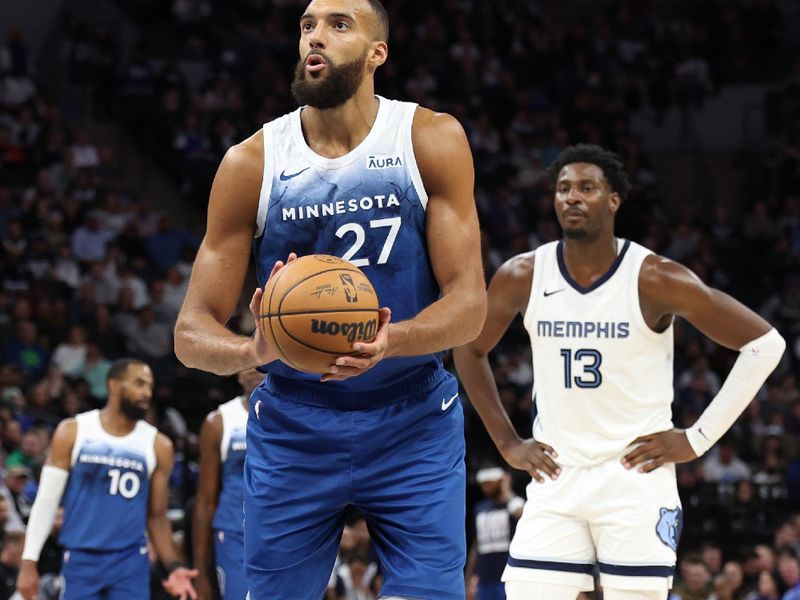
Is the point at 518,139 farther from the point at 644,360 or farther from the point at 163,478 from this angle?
the point at 644,360

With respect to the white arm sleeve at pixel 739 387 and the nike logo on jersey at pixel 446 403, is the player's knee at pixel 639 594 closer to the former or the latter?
the white arm sleeve at pixel 739 387

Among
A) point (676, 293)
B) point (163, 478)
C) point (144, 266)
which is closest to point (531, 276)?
point (676, 293)

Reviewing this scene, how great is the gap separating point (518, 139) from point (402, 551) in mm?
14768

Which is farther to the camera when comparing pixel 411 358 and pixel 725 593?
pixel 725 593

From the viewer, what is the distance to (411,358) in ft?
13.4

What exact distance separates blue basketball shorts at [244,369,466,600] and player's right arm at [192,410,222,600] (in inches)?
149

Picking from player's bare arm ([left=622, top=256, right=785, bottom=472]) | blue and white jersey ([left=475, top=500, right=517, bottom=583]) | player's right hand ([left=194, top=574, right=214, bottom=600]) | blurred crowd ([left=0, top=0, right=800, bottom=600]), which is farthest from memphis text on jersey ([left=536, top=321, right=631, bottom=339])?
blurred crowd ([left=0, top=0, right=800, bottom=600])

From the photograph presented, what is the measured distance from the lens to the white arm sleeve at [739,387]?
5.73m

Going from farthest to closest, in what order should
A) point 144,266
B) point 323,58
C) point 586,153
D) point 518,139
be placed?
1. point 518,139
2. point 144,266
3. point 586,153
4. point 323,58

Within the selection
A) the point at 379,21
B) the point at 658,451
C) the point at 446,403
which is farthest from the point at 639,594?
the point at 379,21

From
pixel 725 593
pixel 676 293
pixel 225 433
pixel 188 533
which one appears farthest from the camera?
pixel 725 593

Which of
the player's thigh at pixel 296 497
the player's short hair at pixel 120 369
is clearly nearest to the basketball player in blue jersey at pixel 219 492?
the player's short hair at pixel 120 369

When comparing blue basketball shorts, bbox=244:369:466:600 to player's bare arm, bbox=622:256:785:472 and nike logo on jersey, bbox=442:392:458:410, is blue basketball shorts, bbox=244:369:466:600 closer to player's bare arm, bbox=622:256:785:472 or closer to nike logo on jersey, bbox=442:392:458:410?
nike logo on jersey, bbox=442:392:458:410

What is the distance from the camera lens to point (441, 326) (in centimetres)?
384
